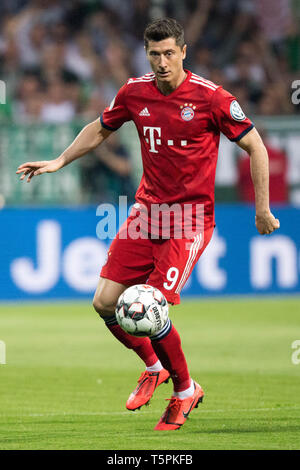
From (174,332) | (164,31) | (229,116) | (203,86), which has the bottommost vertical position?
(174,332)

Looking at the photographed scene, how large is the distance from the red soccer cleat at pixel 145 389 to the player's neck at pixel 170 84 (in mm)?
1957

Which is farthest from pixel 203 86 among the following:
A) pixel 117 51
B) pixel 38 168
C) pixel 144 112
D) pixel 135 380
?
pixel 117 51

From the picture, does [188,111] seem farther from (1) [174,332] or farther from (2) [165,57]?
(1) [174,332]

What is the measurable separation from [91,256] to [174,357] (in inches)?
296

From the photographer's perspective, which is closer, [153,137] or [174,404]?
[174,404]

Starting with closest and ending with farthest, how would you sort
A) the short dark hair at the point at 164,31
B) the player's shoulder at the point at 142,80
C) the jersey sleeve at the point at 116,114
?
the short dark hair at the point at 164,31 → the player's shoulder at the point at 142,80 → the jersey sleeve at the point at 116,114

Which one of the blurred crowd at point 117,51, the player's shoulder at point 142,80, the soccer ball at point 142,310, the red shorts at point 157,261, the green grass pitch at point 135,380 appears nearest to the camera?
the green grass pitch at point 135,380

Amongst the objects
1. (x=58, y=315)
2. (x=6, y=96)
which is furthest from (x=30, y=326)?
(x=6, y=96)

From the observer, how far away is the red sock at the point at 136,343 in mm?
7090

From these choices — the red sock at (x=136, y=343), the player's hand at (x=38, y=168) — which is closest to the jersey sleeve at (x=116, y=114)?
the player's hand at (x=38, y=168)

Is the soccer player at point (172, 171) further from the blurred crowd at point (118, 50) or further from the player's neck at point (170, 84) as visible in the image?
the blurred crowd at point (118, 50)

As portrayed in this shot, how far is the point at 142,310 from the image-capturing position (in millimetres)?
6211

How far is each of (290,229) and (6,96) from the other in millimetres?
4423
